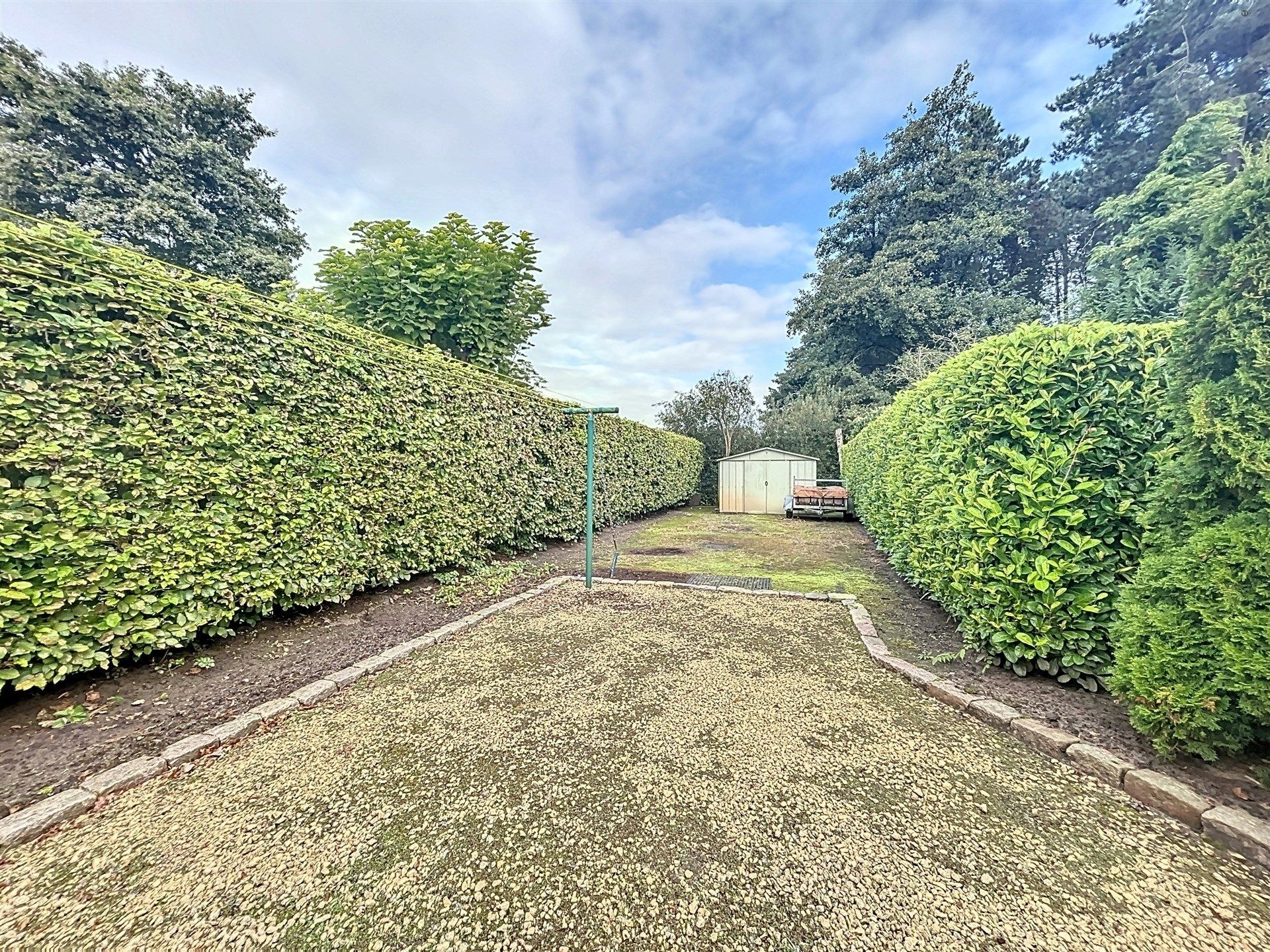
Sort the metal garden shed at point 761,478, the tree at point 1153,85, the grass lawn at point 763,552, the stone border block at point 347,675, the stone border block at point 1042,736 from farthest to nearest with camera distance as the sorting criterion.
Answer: the tree at point 1153,85, the metal garden shed at point 761,478, the grass lawn at point 763,552, the stone border block at point 347,675, the stone border block at point 1042,736

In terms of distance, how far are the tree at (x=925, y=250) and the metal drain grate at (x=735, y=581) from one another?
16146 mm

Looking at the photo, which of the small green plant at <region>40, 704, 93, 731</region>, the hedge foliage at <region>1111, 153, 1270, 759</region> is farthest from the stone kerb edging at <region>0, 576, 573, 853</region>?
the hedge foliage at <region>1111, 153, 1270, 759</region>

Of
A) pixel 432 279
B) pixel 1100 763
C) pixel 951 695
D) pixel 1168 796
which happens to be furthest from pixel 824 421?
pixel 1168 796

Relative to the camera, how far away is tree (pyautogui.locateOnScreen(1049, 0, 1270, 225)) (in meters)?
15.6

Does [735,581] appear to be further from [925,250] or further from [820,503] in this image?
[925,250]

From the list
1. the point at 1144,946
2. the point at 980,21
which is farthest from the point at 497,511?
the point at 980,21

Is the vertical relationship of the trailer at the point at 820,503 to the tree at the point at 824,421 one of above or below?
below

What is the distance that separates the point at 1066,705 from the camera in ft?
7.53

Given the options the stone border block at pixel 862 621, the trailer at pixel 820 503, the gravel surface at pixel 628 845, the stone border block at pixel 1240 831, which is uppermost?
the trailer at pixel 820 503

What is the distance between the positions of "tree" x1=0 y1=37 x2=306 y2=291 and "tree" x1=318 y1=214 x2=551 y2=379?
33.5 feet

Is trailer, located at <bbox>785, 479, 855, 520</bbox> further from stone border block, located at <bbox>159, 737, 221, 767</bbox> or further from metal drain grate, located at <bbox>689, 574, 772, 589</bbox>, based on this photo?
stone border block, located at <bbox>159, 737, 221, 767</bbox>

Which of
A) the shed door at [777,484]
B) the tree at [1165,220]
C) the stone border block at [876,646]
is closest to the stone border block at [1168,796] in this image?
the stone border block at [876,646]

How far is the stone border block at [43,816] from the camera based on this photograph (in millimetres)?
1497

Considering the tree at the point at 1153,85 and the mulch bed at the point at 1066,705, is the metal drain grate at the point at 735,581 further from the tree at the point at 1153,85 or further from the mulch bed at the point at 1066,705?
the tree at the point at 1153,85
